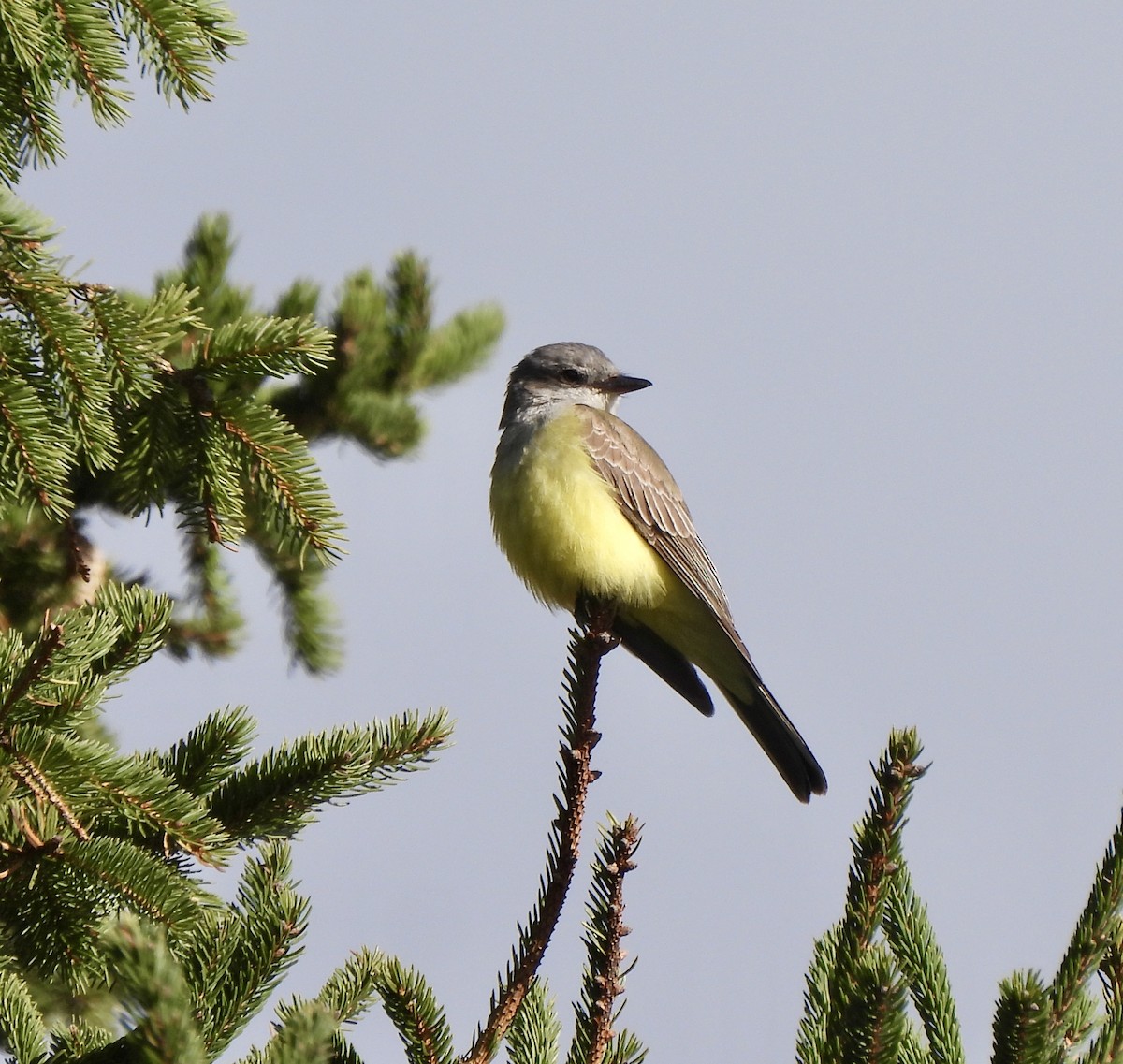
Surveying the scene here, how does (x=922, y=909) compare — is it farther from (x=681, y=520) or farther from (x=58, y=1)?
(x=681, y=520)

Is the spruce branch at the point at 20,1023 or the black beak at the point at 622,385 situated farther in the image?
the black beak at the point at 622,385

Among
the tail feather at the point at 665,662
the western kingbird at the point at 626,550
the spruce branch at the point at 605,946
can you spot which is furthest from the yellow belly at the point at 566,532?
the spruce branch at the point at 605,946

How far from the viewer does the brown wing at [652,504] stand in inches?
258

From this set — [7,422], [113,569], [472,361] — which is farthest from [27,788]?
[472,361]

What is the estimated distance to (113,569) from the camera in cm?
581

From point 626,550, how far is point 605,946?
372 cm

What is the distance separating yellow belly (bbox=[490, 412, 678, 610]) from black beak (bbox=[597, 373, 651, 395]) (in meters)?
1.04

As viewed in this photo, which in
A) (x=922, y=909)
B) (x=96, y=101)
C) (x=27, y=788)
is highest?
(x=96, y=101)

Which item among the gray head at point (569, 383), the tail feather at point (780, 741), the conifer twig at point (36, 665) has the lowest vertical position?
the conifer twig at point (36, 665)

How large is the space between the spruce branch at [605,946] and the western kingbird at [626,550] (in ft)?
10.2

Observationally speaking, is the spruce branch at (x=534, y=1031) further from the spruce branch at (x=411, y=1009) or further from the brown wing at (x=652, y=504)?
the brown wing at (x=652, y=504)

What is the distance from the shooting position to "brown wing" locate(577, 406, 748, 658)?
6.55 meters

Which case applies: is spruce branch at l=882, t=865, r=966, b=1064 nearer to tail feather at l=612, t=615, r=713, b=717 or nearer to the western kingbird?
the western kingbird

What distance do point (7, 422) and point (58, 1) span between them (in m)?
1.19
